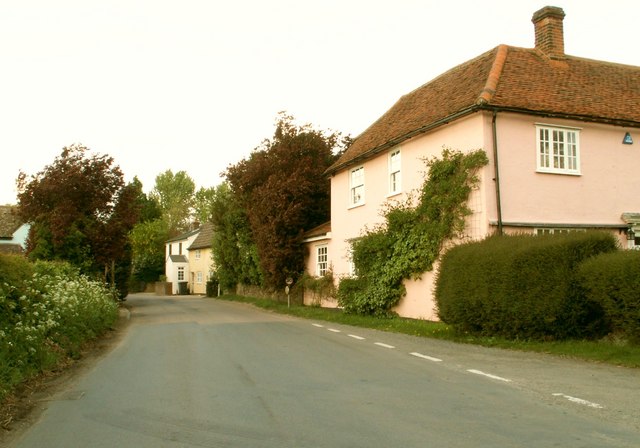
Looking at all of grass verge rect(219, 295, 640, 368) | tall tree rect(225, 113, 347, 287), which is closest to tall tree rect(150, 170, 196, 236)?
tall tree rect(225, 113, 347, 287)

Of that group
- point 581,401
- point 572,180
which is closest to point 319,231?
point 572,180

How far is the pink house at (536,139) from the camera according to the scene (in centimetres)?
1717

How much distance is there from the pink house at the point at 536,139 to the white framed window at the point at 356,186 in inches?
96.3

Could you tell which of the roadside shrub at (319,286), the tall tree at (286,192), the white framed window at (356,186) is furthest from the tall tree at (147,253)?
the white framed window at (356,186)

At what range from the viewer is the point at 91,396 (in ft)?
26.5

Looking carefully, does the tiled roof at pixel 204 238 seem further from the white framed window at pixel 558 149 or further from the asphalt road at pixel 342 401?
the asphalt road at pixel 342 401

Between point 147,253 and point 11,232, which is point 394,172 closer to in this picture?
point 11,232

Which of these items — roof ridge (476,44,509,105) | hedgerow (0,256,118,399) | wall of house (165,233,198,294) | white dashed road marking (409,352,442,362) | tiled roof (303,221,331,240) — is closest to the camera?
hedgerow (0,256,118,399)

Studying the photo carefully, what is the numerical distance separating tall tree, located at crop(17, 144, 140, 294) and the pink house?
39.9 ft

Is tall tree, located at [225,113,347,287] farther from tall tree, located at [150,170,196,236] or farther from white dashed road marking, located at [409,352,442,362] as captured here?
tall tree, located at [150,170,196,236]

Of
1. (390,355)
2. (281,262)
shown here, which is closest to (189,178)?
(281,262)

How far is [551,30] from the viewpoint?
2070cm

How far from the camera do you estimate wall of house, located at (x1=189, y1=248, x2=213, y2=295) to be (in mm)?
59616

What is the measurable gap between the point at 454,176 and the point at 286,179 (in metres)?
12.5
